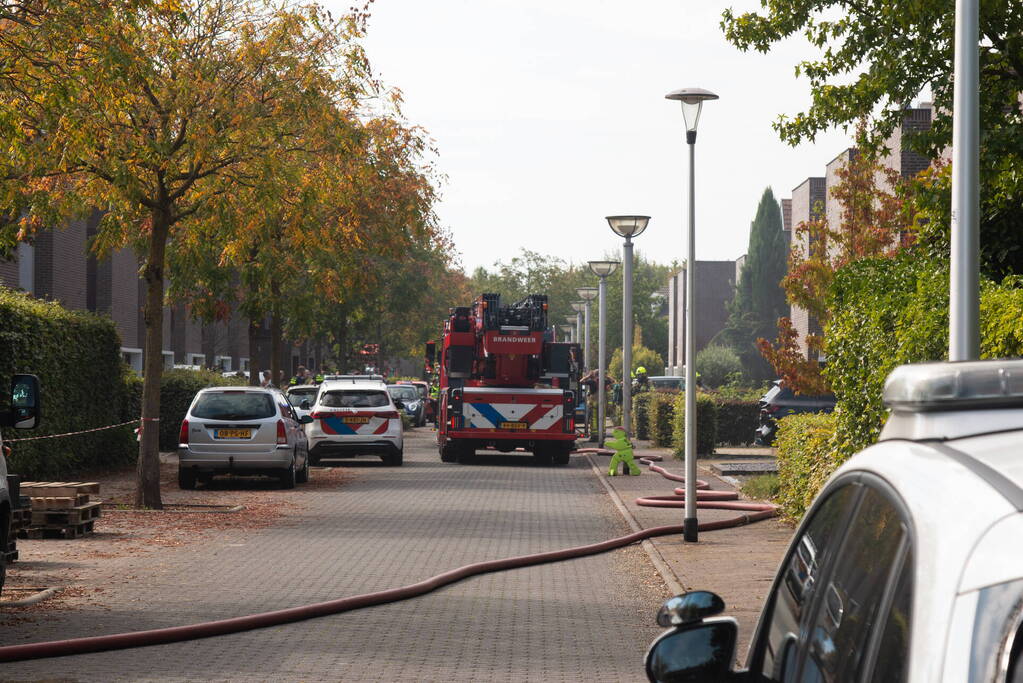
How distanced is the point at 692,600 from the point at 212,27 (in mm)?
17307

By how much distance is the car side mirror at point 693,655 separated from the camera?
2.86m

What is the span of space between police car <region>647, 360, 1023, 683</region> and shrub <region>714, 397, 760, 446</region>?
34058 millimetres

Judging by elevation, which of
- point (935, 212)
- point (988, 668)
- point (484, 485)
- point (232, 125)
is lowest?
point (484, 485)

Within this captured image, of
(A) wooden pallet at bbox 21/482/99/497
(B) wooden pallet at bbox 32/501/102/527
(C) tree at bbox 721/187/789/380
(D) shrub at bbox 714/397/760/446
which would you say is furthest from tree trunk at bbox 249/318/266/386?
(C) tree at bbox 721/187/789/380

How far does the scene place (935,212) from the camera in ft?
48.3

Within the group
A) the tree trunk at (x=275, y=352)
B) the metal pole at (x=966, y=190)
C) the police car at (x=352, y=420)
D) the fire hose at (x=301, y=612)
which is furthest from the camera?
the tree trunk at (x=275, y=352)

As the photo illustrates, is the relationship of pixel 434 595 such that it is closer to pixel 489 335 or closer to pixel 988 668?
pixel 988 668

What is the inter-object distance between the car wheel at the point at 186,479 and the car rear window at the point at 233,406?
959 millimetres

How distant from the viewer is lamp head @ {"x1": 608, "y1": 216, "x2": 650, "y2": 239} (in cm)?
2697

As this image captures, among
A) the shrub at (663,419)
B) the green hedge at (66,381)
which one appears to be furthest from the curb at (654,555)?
the shrub at (663,419)

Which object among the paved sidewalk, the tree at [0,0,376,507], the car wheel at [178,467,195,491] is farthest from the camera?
the car wheel at [178,467,195,491]

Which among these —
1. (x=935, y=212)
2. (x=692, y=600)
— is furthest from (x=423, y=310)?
(x=692, y=600)

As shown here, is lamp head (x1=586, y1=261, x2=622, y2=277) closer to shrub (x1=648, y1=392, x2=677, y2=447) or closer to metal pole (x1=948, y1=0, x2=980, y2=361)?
shrub (x1=648, y1=392, x2=677, y2=447)

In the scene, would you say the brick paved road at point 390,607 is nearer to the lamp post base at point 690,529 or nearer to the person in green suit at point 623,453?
the lamp post base at point 690,529
